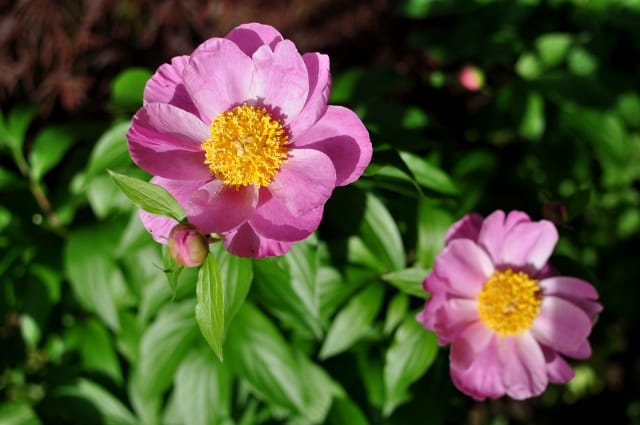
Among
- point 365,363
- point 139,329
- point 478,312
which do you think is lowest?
point 365,363

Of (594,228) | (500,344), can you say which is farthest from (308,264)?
(594,228)

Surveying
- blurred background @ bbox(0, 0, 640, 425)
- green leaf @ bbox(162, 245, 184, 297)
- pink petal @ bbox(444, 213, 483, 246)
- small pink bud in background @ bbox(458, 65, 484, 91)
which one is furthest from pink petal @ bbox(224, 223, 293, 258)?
small pink bud in background @ bbox(458, 65, 484, 91)

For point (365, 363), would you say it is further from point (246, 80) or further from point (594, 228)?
point (594, 228)

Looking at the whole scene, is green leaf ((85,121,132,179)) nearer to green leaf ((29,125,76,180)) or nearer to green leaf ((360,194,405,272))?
green leaf ((29,125,76,180))

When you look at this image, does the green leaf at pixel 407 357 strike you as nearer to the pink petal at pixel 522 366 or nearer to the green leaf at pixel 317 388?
the pink petal at pixel 522 366

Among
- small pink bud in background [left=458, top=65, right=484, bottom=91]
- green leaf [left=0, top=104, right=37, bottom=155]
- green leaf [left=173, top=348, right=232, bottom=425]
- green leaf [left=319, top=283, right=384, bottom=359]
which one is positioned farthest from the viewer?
small pink bud in background [left=458, top=65, right=484, bottom=91]
